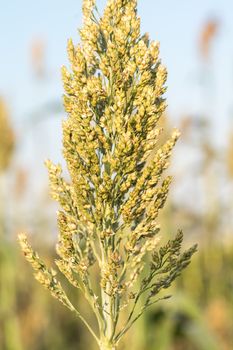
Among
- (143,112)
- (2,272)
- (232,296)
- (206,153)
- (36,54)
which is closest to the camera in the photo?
(143,112)

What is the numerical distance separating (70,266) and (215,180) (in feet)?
26.3

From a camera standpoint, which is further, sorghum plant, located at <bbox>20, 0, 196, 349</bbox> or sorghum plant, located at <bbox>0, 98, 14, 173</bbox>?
sorghum plant, located at <bbox>0, 98, 14, 173</bbox>

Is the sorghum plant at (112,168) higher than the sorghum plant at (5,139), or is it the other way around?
the sorghum plant at (5,139)

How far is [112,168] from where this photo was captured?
2.00m

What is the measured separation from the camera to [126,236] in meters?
2.06

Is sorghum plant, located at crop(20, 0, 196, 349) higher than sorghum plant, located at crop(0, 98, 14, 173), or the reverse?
sorghum plant, located at crop(0, 98, 14, 173)

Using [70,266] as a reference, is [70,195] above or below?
above

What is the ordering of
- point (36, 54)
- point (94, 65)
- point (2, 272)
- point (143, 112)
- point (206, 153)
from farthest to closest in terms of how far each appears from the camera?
point (36, 54) < point (206, 153) < point (2, 272) < point (94, 65) < point (143, 112)

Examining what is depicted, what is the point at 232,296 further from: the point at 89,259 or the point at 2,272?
the point at 89,259

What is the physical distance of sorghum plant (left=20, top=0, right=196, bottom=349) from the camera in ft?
6.53

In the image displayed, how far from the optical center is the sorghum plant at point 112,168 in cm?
199

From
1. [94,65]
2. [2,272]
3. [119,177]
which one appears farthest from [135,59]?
[2,272]

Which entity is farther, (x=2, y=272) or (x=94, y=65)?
(x=2, y=272)

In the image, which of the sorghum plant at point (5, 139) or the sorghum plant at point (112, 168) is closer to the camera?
the sorghum plant at point (112, 168)
